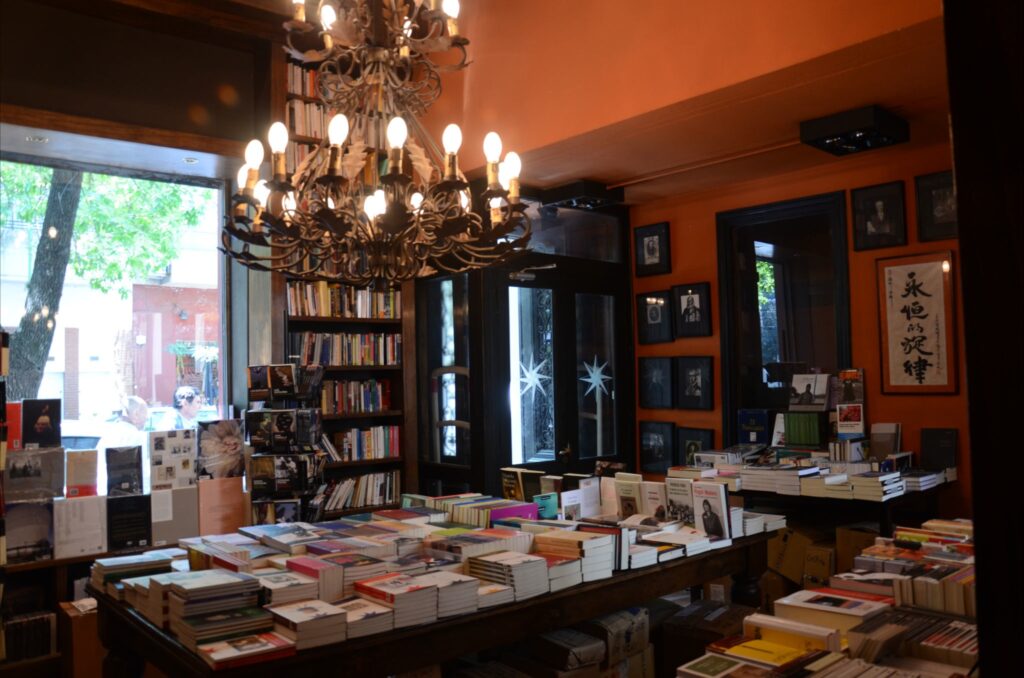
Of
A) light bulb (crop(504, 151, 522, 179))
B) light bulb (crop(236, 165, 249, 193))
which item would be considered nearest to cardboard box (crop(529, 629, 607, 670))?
light bulb (crop(504, 151, 522, 179))

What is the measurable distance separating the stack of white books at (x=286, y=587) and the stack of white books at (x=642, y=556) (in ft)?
3.86

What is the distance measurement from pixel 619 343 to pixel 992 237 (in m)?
5.55

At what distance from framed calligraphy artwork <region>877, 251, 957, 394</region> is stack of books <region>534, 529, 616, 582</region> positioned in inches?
→ 112

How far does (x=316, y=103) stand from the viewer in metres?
5.38

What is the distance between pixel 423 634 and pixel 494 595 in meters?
0.27

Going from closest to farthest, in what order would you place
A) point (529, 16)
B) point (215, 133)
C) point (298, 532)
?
point (298, 532) → point (529, 16) → point (215, 133)

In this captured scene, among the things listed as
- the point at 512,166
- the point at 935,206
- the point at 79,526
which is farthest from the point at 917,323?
the point at 79,526

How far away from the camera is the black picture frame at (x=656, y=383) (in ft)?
19.7

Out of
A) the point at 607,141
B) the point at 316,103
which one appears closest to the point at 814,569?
the point at 607,141

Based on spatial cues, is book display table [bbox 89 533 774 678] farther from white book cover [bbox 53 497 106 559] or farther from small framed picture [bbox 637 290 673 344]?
small framed picture [bbox 637 290 673 344]

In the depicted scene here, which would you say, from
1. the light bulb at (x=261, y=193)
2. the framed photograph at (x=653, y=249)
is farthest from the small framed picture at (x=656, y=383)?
the light bulb at (x=261, y=193)

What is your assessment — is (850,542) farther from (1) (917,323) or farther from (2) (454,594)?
(2) (454,594)

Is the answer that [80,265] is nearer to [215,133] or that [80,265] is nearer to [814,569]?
[215,133]

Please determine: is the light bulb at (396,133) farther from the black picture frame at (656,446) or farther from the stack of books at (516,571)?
the black picture frame at (656,446)
